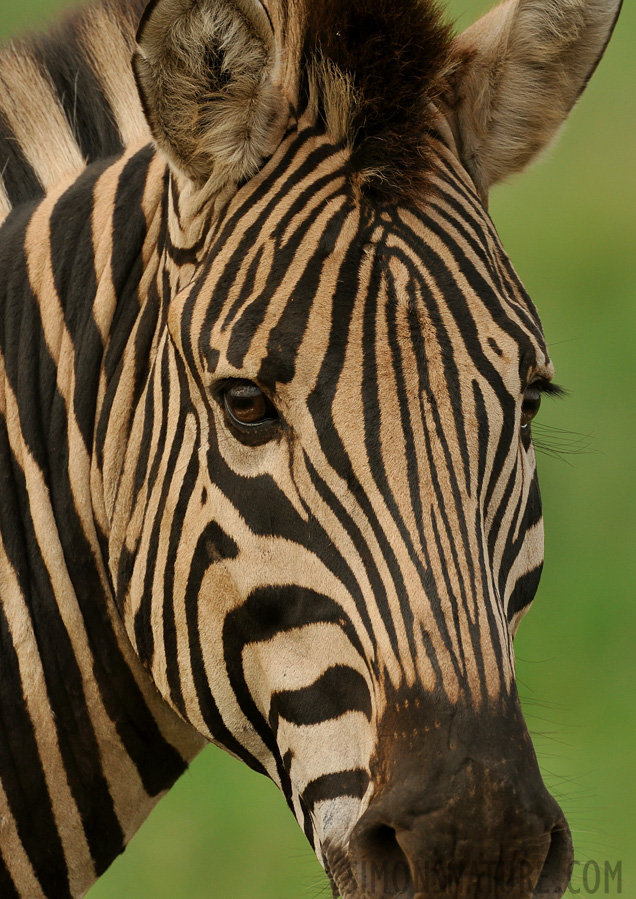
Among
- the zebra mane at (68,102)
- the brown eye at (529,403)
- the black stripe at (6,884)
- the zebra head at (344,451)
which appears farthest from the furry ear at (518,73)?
the black stripe at (6,884)

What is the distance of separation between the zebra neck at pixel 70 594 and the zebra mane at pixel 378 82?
0.80 meters

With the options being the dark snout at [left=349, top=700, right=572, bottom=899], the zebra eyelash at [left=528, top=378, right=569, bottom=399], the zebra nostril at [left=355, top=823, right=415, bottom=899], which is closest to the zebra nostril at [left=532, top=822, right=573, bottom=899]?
the dark snout at [left=349, top=700, right=572, bottom=899]

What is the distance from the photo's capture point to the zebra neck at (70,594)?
3.94 m

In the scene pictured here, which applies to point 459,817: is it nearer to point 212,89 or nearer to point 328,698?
point 328,698

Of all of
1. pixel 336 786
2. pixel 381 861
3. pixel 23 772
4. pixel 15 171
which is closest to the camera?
pixel 381 861

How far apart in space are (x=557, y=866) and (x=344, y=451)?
1334mm

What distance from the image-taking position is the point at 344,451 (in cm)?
327

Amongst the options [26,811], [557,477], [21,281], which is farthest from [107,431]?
[557,477]

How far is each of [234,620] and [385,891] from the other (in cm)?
94

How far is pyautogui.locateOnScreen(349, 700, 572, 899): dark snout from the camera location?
290cm

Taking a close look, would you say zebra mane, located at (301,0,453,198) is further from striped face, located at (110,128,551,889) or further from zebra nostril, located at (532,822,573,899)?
zebra nostril, located at (532,822,573,899)

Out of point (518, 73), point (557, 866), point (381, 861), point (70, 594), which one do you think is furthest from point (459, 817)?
point (518, 73)

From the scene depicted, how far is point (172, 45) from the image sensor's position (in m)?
3.58

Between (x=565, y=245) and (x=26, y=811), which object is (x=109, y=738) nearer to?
(x=26, y=811)
